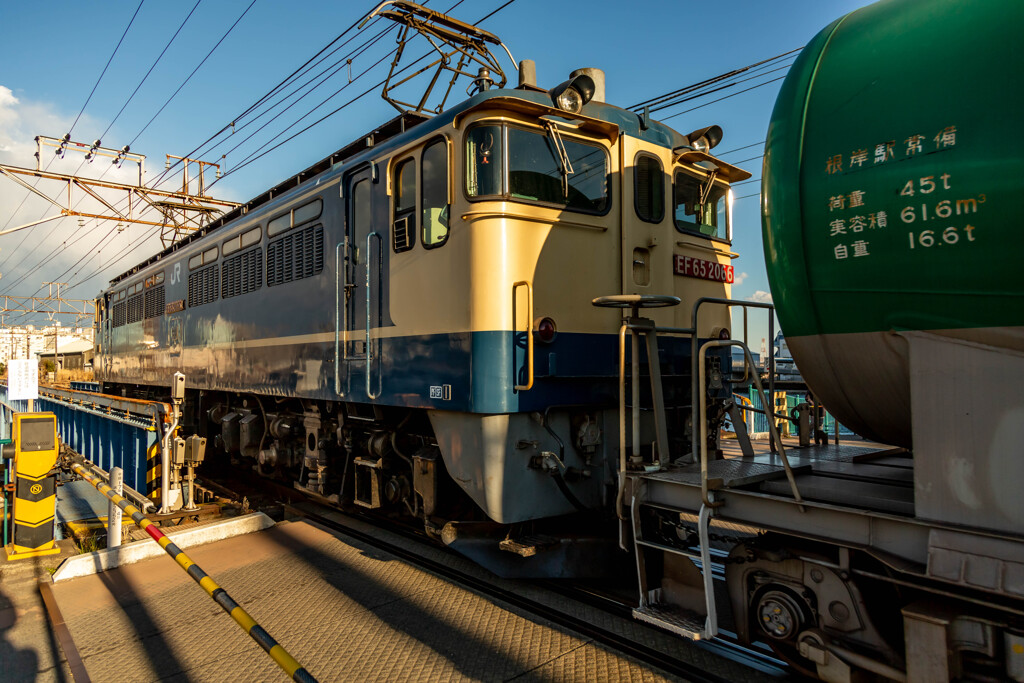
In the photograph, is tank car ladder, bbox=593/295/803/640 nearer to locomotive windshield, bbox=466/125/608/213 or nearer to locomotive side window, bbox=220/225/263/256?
locomotive windshield, bbox=466/125/608/213

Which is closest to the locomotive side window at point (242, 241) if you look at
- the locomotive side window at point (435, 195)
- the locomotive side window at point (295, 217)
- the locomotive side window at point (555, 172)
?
the locomotive side window at point (295, 217)

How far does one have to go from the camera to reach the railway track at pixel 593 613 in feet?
13.1

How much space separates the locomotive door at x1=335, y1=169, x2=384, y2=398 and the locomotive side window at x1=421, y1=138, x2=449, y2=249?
82cm

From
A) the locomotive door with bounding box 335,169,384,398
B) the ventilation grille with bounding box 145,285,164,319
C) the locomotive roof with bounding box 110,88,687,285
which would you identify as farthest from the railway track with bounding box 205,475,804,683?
the ventilation grille with bounding box 145,285,164,319

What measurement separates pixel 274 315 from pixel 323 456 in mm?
2036

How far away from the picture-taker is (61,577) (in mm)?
5820

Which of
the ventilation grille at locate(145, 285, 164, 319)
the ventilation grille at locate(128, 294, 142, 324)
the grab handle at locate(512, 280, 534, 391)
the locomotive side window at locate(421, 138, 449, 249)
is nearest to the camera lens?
the grab handle at locate(512, 280, 534, 391)

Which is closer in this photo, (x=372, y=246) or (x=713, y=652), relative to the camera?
(x=713, y=652)

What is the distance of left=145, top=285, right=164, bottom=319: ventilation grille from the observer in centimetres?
1314

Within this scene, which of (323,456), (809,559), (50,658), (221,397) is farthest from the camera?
(221,397)

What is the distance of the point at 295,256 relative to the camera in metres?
7.80

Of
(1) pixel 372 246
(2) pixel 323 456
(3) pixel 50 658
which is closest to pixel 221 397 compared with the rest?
(2) pixel 323 456

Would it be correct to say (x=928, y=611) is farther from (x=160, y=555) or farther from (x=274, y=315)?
(x=274, y=315)

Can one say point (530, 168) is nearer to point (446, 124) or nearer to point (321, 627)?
point (446, 124)
